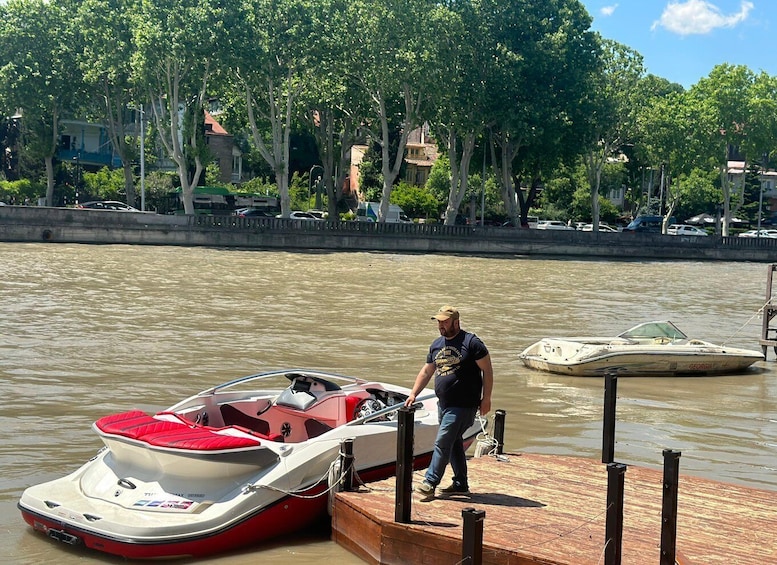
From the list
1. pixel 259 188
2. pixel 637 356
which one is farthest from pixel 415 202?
pixel 637 356

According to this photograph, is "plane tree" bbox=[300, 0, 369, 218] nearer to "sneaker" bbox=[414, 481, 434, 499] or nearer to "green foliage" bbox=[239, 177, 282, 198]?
"green foliage" bbox=[239, 177, 282, 198]

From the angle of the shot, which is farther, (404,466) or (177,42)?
(177,42)

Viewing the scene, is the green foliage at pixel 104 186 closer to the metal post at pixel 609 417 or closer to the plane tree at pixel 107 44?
the plane tree at pixel 107 44

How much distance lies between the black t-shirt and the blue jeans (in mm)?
84

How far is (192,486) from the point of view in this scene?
374 inches

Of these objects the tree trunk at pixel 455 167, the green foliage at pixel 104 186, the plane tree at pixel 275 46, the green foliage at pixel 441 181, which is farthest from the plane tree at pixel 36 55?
the green foliage at pixel 441 181

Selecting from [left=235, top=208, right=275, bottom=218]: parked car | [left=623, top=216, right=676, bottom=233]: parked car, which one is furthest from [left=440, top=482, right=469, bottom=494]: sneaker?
[left=623, top=216, right=676, bottom=233]: parked car

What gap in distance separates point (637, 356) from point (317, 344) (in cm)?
673

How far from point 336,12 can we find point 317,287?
28.9 metres

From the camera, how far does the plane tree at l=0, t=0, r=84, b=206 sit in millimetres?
66562

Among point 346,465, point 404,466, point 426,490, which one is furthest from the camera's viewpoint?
point 346,465

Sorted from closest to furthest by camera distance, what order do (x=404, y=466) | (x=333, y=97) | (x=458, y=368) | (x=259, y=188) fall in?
(x=404, y=466)
(x=458, y=368)
(x=333, y=97)
(x=259, y=188)

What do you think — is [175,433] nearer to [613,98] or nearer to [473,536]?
[473,536]

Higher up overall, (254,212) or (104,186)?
(104,186)
